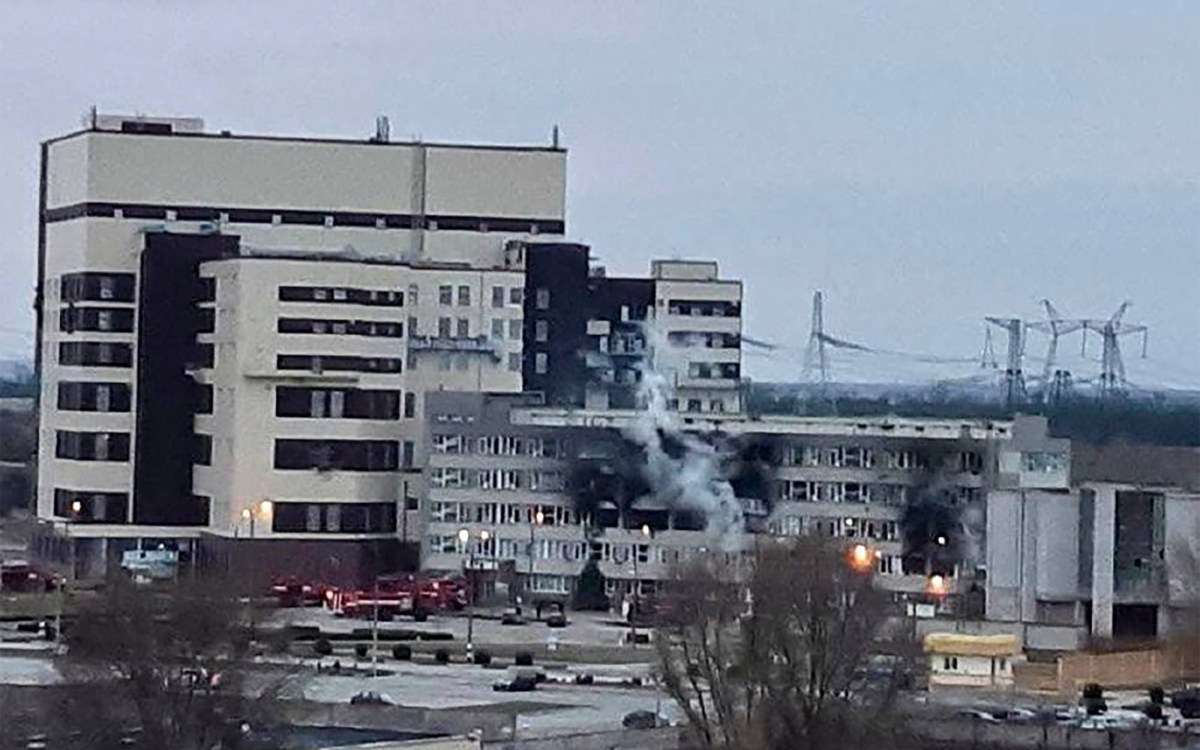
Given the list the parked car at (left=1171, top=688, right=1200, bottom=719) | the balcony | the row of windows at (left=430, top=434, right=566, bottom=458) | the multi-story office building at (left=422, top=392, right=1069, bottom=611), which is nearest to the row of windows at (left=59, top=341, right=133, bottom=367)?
the balcony

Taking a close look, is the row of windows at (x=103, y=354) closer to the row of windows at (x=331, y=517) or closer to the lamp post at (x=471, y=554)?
the row of windows at (x=331, y=517)

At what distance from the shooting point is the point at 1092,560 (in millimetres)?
9867

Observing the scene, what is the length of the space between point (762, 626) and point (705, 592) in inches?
54.3

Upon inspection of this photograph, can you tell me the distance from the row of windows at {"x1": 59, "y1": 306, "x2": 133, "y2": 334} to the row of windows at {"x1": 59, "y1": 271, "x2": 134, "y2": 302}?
0.04m

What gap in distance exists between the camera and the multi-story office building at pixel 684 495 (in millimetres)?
11055

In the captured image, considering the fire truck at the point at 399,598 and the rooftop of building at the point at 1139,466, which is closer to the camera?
the fire truck at the point at 399,598

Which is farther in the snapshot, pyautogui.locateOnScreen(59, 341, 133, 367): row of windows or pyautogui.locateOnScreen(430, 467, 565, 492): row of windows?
pyautogui.locateOnScreen(59, 341, 133, 367): row of windows

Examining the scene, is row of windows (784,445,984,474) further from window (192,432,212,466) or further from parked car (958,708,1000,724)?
parked car (958,708,1000,724)

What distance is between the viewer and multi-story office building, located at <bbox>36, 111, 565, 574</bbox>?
38.9 ft

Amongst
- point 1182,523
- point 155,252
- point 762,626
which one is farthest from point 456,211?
point 762,626

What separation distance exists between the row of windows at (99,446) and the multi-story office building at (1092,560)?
379 cm

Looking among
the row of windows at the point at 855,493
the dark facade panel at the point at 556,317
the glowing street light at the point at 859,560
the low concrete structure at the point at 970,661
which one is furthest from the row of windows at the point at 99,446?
the low concrete structure at the point at 970,661

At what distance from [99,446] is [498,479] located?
5.62ft

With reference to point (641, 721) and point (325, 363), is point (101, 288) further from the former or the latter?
point (641, 721)
